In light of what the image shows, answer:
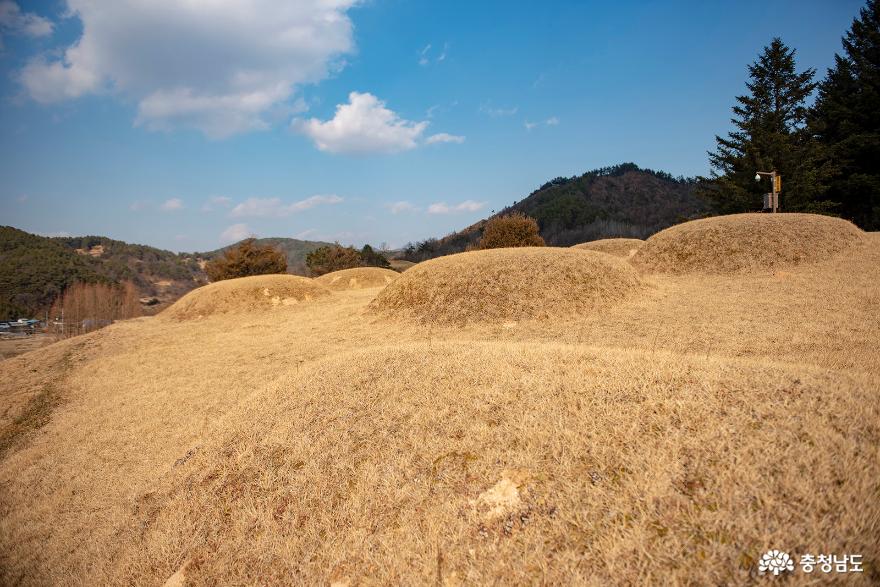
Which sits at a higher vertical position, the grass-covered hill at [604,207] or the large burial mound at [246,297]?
the grass-covered hill at [604,207]

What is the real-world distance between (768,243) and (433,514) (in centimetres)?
2093

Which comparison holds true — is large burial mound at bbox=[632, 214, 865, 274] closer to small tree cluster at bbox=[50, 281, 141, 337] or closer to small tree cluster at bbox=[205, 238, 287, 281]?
small tree cluster at bbox=[205, 238, 287, 281]

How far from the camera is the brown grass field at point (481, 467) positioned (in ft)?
9.82

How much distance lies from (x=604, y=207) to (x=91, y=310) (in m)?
100

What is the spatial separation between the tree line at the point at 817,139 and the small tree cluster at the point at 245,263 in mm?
41631

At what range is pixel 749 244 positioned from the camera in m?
17.7

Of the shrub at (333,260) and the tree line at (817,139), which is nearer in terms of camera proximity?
the tree line at (817,139)

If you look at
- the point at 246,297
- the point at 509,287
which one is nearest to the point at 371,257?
the point at 246,297

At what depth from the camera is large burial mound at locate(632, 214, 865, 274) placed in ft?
54.8

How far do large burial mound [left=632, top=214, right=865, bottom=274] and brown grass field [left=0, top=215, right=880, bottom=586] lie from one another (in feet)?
22.0

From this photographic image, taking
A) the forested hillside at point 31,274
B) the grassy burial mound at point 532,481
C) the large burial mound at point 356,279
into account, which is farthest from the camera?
the forested hillside at point 31,274

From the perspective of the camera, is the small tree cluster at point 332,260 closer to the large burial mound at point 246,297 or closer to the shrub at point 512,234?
the large burial mound at point 246,297

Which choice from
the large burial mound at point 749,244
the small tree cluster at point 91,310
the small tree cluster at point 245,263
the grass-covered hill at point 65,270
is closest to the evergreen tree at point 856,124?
the large burial mound at point 749,244

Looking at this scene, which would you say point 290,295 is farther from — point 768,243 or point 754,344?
point 768,243
